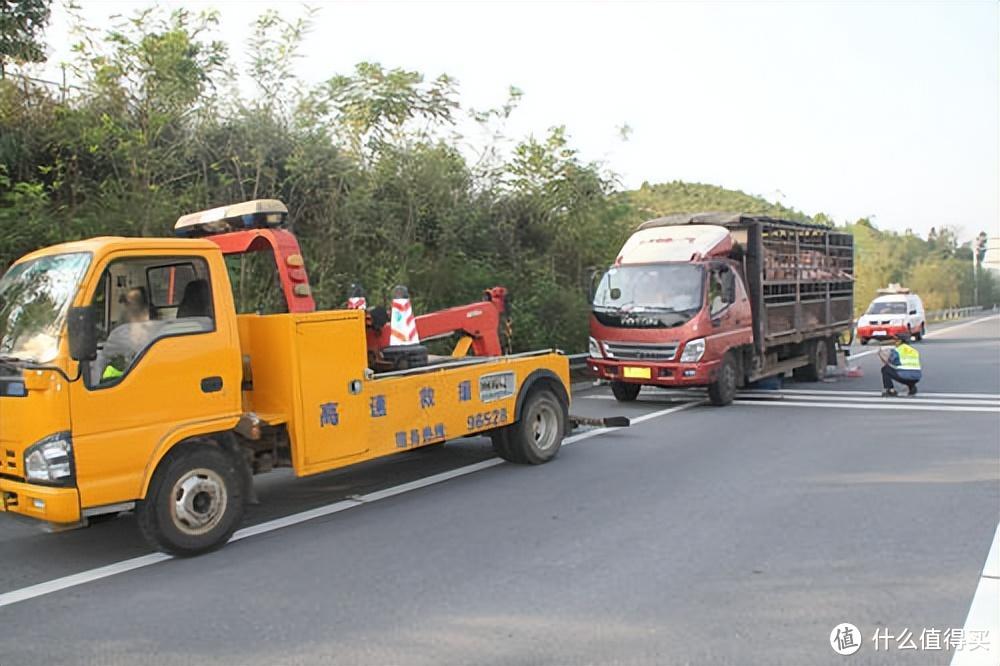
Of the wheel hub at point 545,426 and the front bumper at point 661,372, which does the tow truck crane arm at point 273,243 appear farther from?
the front bumper at point 661,372

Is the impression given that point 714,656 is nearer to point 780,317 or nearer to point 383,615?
point 383,615

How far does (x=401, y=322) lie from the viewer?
25.3 feet

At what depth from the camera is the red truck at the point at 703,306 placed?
1249 cm

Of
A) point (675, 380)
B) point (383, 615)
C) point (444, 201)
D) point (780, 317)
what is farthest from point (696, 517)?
point (444, 201)

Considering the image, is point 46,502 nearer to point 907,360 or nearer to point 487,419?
point 487,419

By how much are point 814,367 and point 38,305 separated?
14407 millimetres

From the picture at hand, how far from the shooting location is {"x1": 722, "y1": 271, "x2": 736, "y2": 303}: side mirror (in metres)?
13.0

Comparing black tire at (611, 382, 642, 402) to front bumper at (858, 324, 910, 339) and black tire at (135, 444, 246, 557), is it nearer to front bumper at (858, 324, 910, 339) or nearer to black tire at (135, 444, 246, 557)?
black tire at (135, 444, 246, 557)

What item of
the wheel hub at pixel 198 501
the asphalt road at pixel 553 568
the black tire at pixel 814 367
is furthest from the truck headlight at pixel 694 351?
the wheel hub at pixel 198 501

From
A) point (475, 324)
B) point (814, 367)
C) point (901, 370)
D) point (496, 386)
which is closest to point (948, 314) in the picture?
point (814, 367)

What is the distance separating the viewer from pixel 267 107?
13.0 meters

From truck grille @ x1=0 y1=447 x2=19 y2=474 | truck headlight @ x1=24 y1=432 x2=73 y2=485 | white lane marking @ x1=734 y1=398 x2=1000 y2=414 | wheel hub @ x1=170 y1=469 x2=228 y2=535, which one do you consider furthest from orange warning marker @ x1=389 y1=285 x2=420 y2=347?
white lane marking @ x1=734 y1=398 x2=1000 y2=414

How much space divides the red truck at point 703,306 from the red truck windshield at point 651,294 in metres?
0.02

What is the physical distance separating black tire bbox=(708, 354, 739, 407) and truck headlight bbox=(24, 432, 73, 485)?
31.5 ft
